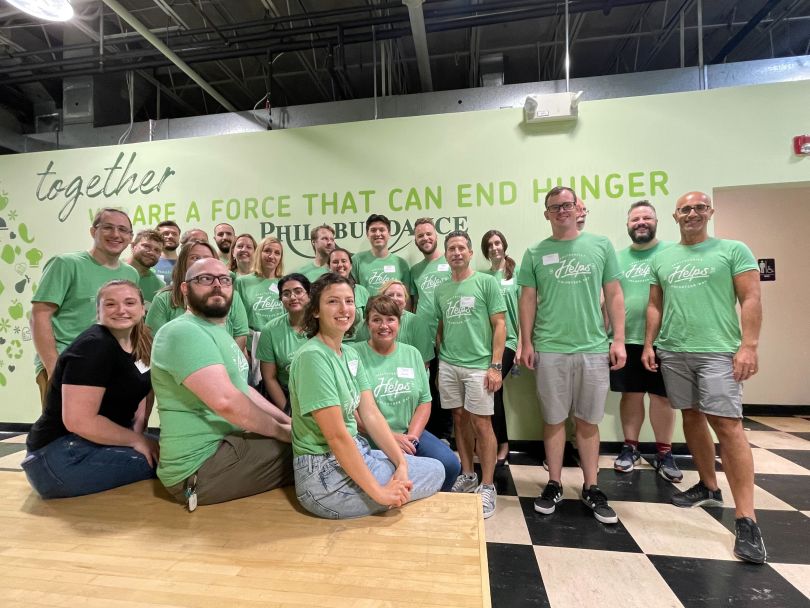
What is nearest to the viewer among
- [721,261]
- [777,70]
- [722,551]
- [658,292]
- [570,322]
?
[722,551]

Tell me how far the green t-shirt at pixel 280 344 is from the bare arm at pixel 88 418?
2.93 ft

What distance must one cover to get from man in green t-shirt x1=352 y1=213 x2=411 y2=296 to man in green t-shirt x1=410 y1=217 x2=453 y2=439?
159mm

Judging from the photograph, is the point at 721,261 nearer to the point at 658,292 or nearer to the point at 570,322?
the point at 658,292

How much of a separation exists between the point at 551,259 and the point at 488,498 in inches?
56.4

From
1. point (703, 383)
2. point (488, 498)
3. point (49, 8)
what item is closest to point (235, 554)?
point (488, 498)

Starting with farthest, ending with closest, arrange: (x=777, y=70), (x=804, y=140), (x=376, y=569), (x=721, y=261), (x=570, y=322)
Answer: (x=777, y=70) < (x=804, y=140) < (x=570, y=322) < (x=721, y=261) < (x=376, y=569)

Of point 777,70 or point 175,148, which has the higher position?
point 777,70

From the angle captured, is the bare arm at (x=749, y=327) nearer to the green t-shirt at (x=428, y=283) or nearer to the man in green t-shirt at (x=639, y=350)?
the man in green t-shirt at (x=639, y=350)

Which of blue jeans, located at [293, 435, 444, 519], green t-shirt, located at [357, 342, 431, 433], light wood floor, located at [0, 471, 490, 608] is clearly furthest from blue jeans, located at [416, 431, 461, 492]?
blue jeans, located at [293, 435, 444, 519]

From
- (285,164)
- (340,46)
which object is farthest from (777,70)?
(285,164)

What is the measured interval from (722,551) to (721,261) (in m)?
1.43

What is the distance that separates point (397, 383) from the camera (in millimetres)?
1963

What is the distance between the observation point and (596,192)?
3160 mm

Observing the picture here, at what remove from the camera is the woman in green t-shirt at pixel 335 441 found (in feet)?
4.01
